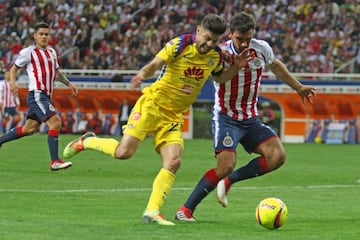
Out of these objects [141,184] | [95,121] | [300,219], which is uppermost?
[300,219]

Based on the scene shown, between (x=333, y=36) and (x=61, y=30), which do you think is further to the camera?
(x=61, y=30)

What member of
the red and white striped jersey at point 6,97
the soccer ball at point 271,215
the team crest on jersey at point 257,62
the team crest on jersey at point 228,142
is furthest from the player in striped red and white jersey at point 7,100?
the soccer ball at point 271,215

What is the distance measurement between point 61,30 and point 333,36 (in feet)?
33.3

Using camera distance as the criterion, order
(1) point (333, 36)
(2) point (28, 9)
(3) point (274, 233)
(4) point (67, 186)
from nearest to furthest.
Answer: (3) point (274, 233) → (4) point (67, 186) → (1) point (333, 36) → (2) point (28, 9)

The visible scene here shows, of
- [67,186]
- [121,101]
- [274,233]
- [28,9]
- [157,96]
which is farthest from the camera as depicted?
[28,9]

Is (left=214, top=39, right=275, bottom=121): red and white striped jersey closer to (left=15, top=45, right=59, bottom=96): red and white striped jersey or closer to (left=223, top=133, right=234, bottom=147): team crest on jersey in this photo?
(left=223, top=133, right=234, bottom=147): team crest on jersey

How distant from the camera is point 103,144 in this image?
10859mm

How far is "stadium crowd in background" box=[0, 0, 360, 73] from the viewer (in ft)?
111

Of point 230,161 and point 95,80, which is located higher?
point 230,161

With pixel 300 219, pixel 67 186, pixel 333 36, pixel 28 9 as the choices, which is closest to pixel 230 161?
pixel 300 219

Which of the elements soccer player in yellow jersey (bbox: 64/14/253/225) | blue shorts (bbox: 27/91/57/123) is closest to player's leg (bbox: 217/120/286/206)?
soccer player in yellow jersey (bbox: 64/14/253/225)

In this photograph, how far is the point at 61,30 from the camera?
3812cm

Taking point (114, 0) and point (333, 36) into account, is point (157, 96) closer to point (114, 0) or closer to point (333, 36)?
point (333, 36)

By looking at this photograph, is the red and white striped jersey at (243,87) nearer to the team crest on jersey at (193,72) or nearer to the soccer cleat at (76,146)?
the team crest on jersey at (193,72)
